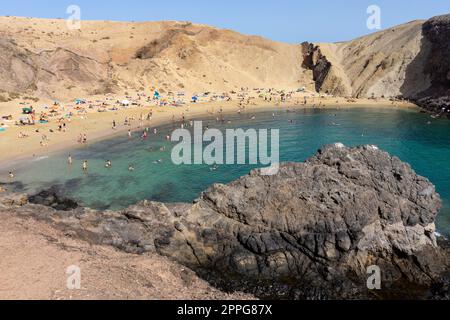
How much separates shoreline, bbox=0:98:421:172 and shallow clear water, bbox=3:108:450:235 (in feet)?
10.5

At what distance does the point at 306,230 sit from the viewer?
2428 centimetres

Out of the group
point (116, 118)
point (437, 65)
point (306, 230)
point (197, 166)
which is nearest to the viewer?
point (306, 230)

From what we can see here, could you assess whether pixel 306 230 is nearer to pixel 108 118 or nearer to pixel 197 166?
pixel 197 166

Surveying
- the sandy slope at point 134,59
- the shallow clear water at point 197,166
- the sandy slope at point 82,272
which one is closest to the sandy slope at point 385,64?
the sandy slope at point 134,59

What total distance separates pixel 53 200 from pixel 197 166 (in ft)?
53.7

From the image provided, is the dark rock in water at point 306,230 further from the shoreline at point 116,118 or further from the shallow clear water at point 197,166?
the shoreline at point 116,118

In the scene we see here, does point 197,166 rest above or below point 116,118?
below

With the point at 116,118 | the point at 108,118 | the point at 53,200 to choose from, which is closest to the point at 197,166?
the point at 53,200

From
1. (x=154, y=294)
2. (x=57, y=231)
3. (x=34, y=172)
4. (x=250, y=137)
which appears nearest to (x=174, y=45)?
(x=250, y=137)

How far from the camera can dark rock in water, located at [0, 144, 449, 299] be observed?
75.6ft
